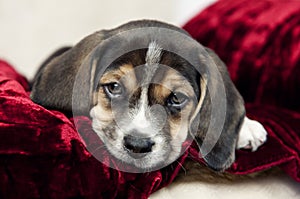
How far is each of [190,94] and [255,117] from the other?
1.28 ft

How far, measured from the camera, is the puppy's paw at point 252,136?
1982 millimetres

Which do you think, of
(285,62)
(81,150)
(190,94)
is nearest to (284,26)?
(285,62)

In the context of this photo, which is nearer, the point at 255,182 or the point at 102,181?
the point at 102,181

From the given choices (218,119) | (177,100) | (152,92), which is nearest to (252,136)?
(218,119)

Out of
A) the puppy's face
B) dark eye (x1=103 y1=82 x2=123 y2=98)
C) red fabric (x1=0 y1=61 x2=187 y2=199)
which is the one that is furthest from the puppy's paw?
dark eye (x1=103 y1=82 x2=123 y2=98)

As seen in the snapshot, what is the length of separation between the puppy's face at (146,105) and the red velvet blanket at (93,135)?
8cm

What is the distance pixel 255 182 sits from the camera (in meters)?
1.91

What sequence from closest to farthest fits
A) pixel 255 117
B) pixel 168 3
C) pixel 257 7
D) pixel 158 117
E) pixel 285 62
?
pixel 158 117, pixel 255 117, pixel 285 62, pixel 257 7, pixel 168 3

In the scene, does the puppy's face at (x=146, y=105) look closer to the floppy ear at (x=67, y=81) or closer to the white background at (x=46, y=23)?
the floppy ear at (x=67, y=81)

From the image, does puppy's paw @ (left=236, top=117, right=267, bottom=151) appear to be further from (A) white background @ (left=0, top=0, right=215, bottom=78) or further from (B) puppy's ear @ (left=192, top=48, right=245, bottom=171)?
(A) white background @ (left=0, top=0, right=215, bottom=78)

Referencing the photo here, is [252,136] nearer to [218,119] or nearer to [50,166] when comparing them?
[218,119]

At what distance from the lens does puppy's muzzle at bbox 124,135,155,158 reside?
1.70 meters

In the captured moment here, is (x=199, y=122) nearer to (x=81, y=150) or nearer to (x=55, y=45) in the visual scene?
(x=81, y=150)

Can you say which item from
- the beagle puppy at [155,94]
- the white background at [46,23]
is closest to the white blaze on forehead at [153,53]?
the beagle puppy at [155,94]
